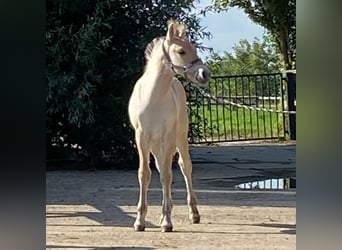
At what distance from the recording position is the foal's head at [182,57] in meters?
3.88

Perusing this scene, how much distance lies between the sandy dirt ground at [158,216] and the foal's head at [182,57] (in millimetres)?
921

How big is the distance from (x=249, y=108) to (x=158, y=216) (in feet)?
19.7

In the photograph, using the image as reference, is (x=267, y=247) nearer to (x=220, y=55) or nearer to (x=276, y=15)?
(x=220, y=55)

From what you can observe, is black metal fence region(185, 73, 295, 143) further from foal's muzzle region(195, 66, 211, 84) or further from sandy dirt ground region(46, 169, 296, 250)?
foal's muzzle region(195, 66, 211, 84)

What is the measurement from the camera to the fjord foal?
3979 millimetres

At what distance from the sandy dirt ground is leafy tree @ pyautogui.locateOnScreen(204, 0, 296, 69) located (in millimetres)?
4427

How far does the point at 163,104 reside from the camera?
4035mm

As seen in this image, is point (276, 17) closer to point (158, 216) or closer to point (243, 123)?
point (243, 123)

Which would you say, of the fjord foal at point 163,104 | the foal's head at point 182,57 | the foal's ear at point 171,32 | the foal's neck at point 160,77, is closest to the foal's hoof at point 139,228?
the fjord foal at point 163,104

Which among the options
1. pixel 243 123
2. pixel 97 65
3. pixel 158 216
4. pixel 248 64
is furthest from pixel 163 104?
pixel 248 64
